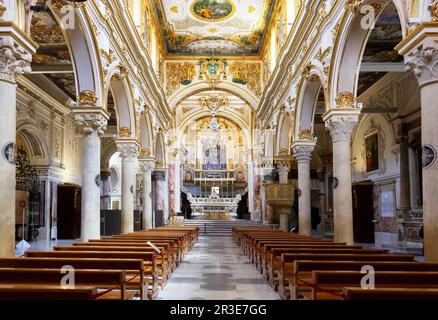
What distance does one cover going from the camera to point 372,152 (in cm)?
2003

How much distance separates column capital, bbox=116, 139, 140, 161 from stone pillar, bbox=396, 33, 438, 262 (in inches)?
436

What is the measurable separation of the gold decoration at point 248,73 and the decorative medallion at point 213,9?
5.36 metres

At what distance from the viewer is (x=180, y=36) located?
2552 cm

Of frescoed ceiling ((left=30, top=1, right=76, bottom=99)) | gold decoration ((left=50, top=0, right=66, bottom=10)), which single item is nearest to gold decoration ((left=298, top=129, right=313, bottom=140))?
frescoed ceiling ((left=30, top=1, right=76, bottom=99))

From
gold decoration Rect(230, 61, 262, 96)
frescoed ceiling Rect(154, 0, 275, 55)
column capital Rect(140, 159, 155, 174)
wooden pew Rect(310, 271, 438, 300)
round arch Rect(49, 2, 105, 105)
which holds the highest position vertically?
frescoed ceiling Rect(154, 0, 275, 55)

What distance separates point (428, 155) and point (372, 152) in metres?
13.4

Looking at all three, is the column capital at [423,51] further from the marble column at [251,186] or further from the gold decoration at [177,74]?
the marble column at [251,186]

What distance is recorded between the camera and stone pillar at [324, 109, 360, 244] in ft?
39.7

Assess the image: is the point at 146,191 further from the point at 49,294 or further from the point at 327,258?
the point at 49,294

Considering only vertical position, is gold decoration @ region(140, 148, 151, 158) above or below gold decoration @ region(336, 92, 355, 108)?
below

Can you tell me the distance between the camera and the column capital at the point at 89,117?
478 inches

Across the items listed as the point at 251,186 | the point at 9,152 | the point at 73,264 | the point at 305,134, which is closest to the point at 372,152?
the point at 305,134

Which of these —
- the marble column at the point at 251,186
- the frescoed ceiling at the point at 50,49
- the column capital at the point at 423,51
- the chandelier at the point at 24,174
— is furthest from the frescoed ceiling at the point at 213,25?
the column capital at the point at 423,51

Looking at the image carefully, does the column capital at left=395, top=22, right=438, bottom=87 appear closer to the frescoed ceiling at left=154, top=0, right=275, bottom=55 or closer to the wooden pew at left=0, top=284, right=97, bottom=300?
the wooden pew at left=0, top=284, right=97, bottom=300
